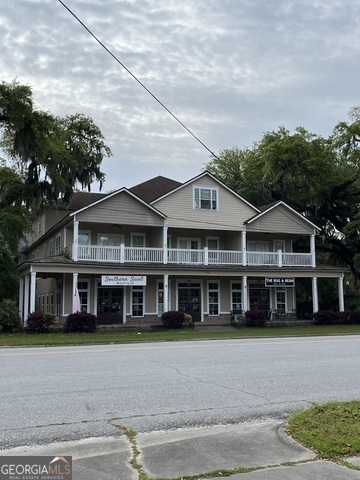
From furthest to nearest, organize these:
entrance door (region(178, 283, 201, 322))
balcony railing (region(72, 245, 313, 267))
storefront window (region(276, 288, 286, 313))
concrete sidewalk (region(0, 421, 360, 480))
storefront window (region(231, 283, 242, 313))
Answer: storefront window (region(276, 288, 286, 313))
storefront window (region(231, 283, 242, 313))
entrance door (region(178, 283, 201, 322))
balcony railing (region(72, 245, 313, 267))
concrete sidewalk (region(0, 421, 360, 480))

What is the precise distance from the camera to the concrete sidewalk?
4570mm

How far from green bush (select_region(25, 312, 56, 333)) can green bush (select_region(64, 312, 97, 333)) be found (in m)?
0.88

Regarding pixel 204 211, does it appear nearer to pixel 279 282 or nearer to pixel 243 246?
pixel 243 246

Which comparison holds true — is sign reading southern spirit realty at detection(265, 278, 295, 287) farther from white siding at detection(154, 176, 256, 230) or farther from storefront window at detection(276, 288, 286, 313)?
white siding at detection(154, 176, 256, 230)

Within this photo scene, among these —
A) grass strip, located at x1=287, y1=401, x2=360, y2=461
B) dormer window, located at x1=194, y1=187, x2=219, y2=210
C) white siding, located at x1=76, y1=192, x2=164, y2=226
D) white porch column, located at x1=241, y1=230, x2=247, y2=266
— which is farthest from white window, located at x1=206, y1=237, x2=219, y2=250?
grass strip, located at x1=287, y1=401, x2=360, y2=461

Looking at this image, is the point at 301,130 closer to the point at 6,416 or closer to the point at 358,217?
the point at 358,217

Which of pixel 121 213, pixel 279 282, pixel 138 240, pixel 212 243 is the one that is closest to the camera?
pixel 121 213

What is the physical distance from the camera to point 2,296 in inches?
1251

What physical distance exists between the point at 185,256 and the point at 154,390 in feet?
75.0


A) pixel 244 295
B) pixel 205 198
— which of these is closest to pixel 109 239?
pixel 205 198

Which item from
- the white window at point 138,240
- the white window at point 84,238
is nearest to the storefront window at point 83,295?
the white window at point 84,238

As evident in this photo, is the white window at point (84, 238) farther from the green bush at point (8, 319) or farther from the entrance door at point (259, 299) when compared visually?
the entrance door at point (259, 299)

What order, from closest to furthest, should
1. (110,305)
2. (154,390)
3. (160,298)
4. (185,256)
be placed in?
(154,390) → (110,305) → (185,256) → (160,298)

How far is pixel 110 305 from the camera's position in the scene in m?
31.1
